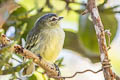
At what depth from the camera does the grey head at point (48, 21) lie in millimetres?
2066

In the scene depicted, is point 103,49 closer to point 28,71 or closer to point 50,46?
point 28,71

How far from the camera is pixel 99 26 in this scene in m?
1.29

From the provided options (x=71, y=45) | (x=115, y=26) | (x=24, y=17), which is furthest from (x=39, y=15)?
(x=115, y=26)

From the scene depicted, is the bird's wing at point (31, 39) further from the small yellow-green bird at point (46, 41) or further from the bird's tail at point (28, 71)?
the bird's tail at point (28, 71)

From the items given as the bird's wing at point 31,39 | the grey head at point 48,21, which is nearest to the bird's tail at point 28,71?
the bird's wing at point 31,39

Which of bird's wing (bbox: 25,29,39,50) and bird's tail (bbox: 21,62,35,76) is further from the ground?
bird's wing (bbox: 25,29,39,50)

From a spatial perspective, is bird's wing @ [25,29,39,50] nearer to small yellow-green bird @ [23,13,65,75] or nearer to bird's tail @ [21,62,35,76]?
small yellow-green bird @ [23,13,65,75]

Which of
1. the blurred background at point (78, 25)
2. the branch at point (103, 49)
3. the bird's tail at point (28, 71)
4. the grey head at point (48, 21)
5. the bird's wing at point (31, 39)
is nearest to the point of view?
the branch at point (103, 49)

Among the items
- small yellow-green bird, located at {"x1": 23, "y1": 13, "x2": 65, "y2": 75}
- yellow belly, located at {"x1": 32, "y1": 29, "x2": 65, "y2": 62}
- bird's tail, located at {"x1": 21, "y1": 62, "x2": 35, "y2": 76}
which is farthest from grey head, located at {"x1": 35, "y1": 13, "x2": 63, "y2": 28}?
bird's tail, located at {"x1": 21, "y1": 62, "x2": 35, "y2": 76}

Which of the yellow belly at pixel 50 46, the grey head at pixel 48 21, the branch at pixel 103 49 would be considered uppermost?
the grey head at pixel 48 21

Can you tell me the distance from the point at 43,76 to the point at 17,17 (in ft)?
1.46

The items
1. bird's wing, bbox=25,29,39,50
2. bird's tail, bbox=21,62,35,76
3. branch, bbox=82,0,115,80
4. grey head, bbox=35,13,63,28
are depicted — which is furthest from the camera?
grey head, bbox=35,13,63,28

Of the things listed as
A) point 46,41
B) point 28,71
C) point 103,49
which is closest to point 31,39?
point 46,41

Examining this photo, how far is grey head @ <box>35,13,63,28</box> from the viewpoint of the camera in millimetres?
2066
